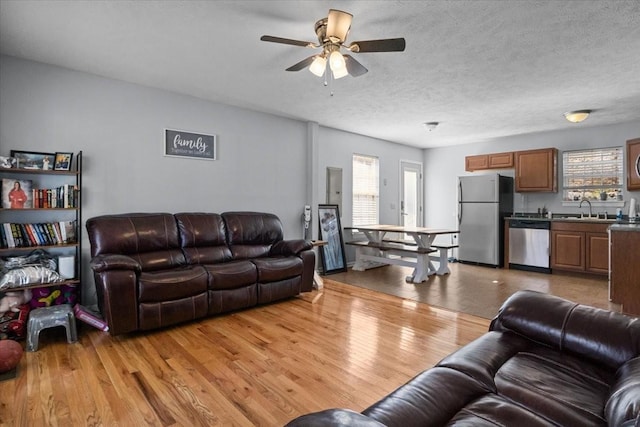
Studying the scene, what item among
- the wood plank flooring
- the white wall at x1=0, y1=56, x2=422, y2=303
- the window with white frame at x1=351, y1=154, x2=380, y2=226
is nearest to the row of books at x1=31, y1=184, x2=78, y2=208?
the white wall at x1=0, y1=56, x2=422, y2=303

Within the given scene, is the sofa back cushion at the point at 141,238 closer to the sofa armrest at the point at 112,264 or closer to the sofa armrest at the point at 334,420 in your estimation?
the sofa armrest at the point at 112,264

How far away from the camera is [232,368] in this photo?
235 cm

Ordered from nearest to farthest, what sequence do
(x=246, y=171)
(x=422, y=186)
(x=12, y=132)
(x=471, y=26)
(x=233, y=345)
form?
1. (x=471, y=26)
2. (x=233, y=345)
3. (x=12, y=132)
4. (x=246, y=171)
5. (x=422, y=186)

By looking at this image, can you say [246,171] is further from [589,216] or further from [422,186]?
[589,216]

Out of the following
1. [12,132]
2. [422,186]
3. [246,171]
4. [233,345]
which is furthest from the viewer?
[422,186]

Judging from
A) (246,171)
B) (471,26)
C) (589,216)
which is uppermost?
(471,26)

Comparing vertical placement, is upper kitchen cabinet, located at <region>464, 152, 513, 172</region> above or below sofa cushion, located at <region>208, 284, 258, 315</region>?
above

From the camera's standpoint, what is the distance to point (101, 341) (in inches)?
110

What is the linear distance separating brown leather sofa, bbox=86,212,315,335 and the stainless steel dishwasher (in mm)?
4037

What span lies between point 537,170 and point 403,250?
3.03 m

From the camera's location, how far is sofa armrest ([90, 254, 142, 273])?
2797 mm

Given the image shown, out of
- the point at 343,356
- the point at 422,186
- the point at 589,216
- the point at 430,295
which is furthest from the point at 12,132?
the point at 589,216

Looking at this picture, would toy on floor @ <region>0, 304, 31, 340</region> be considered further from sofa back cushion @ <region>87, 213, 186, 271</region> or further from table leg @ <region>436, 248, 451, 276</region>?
table leg @ <region>436, 248, 451, 276</region>

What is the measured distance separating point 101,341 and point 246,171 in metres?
2.69
